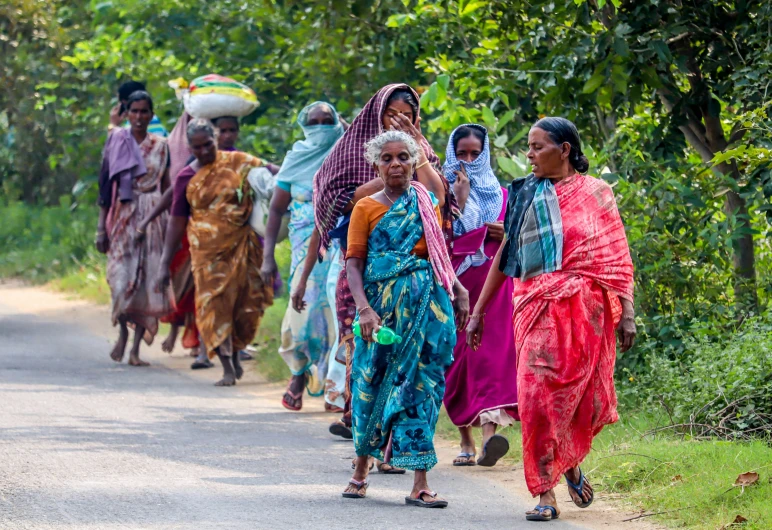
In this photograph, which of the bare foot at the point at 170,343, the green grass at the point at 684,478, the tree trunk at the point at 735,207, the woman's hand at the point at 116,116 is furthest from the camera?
the bare foot at the point at 170,343

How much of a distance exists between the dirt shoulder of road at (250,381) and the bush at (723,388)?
3.23ft

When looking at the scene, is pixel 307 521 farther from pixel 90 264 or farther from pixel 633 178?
pixel 90 264

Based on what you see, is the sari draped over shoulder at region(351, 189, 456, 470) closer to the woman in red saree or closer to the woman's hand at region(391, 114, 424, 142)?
the woman in red saree

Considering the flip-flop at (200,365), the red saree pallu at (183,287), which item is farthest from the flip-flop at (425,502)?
the flip-flop at (200,365)

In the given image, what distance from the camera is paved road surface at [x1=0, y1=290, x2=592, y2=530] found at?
5.69 meters

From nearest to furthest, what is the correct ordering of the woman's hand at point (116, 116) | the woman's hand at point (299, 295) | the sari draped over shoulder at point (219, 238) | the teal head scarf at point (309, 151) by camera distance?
the woman's hand at point (299, 295) < the teal head scarf at point (309, 151) < the sari draped over shoulder at point (219, 238) < the woman's hand at point (116, 116)

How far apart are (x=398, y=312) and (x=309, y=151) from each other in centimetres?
347

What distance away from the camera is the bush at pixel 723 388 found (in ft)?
23.0


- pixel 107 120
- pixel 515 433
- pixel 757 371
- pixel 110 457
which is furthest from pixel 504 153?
pixel 107 120

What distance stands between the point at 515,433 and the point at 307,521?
2697 millimetres

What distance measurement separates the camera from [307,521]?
5621mm

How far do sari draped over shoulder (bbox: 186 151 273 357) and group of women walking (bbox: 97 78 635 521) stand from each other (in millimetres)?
985

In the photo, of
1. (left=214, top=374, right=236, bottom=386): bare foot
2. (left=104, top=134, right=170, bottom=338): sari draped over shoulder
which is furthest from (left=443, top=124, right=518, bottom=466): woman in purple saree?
(left=104, top=134, right=170, bottom=338): sari draped over shoulder

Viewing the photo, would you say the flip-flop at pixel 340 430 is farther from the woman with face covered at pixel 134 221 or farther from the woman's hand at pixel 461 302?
the woman with face covered at pixel 134 221
